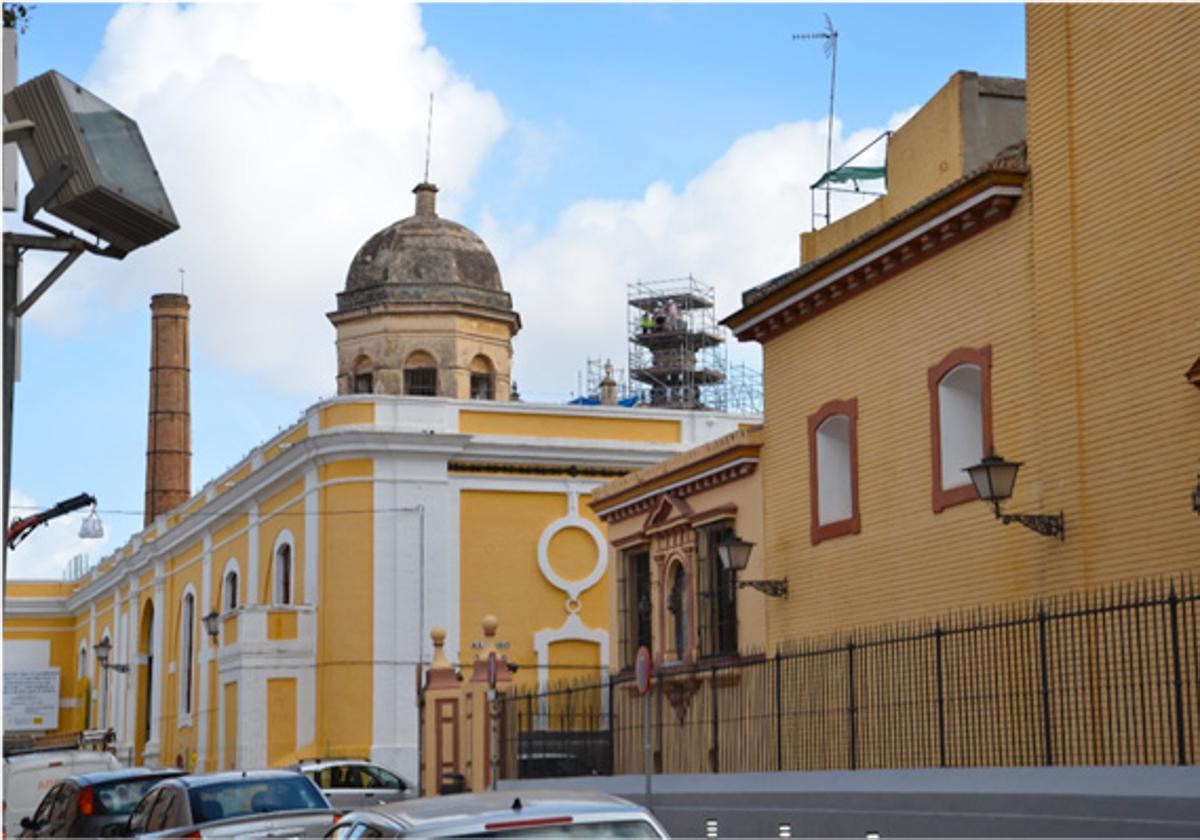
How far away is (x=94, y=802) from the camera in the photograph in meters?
18.7

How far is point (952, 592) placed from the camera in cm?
2011

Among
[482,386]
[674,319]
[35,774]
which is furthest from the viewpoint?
[674,319]

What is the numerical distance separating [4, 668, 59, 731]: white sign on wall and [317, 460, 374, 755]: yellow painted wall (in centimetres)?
3730

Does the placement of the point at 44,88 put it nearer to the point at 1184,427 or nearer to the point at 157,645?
the point at 1184,427

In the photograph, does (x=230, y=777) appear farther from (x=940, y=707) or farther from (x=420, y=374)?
(x=420, y=374)

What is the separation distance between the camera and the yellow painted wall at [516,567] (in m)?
40.5

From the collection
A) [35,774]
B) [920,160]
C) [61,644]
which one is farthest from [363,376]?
[61,644]

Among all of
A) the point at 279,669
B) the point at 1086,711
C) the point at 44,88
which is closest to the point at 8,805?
the point at 279,669

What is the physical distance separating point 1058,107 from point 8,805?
60.5 feet

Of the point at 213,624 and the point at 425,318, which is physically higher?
the point at 425,318

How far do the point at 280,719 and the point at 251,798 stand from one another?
81.6 feet

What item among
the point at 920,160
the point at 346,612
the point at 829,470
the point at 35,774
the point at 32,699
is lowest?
the point at 35,774

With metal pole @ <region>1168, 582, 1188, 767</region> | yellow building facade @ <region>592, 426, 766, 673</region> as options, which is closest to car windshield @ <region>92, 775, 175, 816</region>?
yellow building facade @ <region>592, 426, 766, 673</region>

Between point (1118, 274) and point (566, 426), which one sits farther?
point (566, 426)
